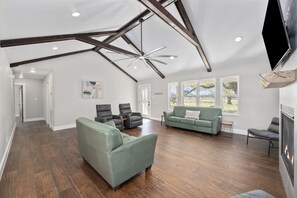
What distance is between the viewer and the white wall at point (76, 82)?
5.56m

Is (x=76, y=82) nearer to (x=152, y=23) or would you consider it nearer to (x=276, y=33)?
(x=152, y=23)

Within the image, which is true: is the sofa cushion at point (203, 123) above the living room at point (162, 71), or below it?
below

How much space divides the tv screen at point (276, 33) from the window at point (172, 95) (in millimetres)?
4885

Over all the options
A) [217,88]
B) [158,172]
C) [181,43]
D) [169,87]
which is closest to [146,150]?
[158,172]

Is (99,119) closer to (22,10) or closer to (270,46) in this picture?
(22,10)

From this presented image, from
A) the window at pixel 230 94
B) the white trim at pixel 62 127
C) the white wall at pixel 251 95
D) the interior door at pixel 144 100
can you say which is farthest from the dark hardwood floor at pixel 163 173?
the interior door at pixel 144 100

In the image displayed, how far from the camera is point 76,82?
6066mm

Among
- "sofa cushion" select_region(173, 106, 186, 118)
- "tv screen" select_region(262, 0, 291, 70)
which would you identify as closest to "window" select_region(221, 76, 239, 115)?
"sofa cushion" select_region(173, 106, 186, 118)

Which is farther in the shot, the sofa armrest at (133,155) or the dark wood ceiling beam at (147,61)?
the dark wood ceiling beam at (147,61)

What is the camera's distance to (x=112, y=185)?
6.37ft

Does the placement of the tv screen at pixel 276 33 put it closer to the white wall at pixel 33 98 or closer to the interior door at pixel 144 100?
the interior door at pixel 144 100

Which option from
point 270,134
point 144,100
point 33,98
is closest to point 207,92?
point 270,134

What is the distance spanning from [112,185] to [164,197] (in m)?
0.71

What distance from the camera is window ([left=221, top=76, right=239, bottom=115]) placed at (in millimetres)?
5027
